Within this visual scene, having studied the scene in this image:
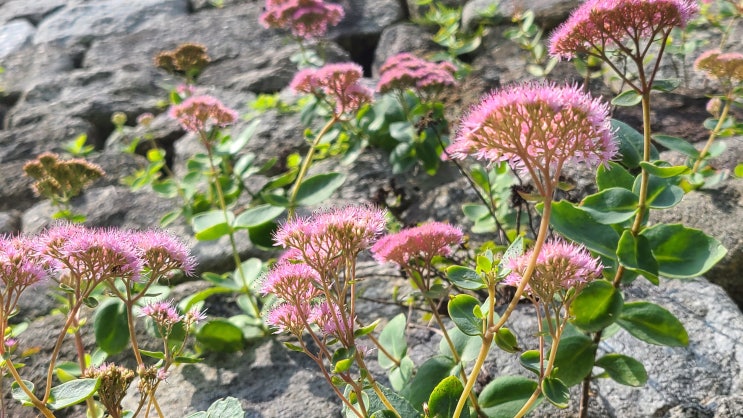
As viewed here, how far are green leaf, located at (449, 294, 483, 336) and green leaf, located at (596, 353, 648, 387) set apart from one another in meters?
0.39

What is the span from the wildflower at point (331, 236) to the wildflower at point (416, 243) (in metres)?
0.31

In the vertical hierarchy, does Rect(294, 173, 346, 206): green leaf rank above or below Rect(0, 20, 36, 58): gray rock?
above

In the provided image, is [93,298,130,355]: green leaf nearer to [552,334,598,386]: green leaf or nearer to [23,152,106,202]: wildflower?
[23,152,106,202]: wildflower

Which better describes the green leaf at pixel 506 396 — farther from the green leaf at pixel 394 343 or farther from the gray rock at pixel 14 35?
the gray rock at pixel 14 35

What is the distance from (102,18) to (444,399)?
480 cm

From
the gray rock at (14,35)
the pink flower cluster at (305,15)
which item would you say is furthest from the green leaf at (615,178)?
the gray rock at (14,35)

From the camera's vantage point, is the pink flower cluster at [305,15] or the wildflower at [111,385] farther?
the pink flower cluster at [305,15]

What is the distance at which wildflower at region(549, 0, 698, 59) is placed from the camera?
1.17 meters

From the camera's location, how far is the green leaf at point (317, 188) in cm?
193

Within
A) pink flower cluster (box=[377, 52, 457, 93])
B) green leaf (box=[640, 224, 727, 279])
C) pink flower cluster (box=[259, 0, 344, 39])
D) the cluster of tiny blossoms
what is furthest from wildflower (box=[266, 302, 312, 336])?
pink flower cluster (box=[259, 0, 344, 39])

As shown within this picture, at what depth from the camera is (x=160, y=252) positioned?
3.81 feet

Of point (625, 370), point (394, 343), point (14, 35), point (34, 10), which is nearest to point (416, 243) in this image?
point (394, 343)

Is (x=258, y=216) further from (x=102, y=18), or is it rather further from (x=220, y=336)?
(x=102, y=18)

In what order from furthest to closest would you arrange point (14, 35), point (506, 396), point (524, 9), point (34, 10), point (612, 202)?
point (34, 10) < point (14, 35) < point (524, 9) < point (506, 396) < point (612, 202)
